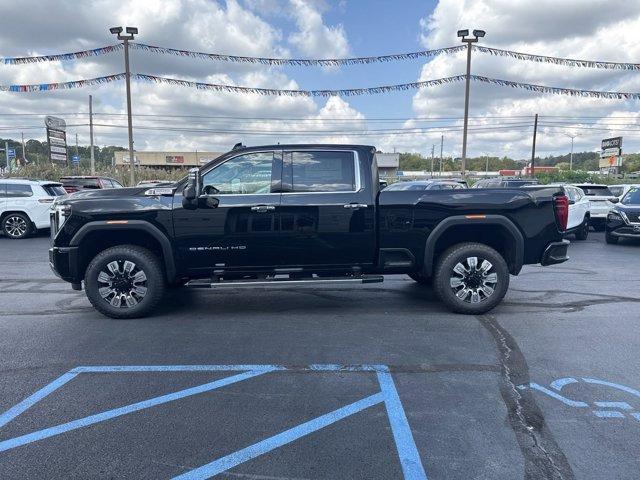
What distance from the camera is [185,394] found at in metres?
3.91

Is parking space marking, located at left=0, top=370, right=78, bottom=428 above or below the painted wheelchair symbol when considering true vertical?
below

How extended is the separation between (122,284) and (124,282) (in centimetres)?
4

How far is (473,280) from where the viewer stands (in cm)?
613

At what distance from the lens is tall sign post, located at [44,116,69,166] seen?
112ft

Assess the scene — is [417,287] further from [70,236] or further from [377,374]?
[70,236]

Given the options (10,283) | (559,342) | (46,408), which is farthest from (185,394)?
(10,283)

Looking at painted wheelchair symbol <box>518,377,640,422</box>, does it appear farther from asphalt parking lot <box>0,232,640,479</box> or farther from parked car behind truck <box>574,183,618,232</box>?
parked car behind truck <box>574,183,618,232</box>

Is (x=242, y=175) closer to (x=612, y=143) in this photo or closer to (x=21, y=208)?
(x=21, y=208)

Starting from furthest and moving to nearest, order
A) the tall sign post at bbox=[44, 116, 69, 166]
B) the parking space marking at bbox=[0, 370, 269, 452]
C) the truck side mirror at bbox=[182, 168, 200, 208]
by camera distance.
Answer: the tall sign post at bbox=[44, 116, 69, 166] < the truck side mirror at bbox=[182, 168, 200, 208] < the parking space marking at bbox=[0, 370, 269, 452]

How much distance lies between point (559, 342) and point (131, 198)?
4.96 metres

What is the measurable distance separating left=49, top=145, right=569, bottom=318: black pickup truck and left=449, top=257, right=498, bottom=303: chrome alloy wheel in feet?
0.04

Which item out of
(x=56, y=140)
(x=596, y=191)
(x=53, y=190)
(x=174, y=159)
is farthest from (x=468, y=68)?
(x=174, y=159)

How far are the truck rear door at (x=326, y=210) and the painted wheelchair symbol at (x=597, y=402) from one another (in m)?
2.58

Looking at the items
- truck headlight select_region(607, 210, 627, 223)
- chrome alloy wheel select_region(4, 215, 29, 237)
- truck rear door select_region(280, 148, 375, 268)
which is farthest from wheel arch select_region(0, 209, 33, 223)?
truck headlight select_region(607, 210, 627, 223)
